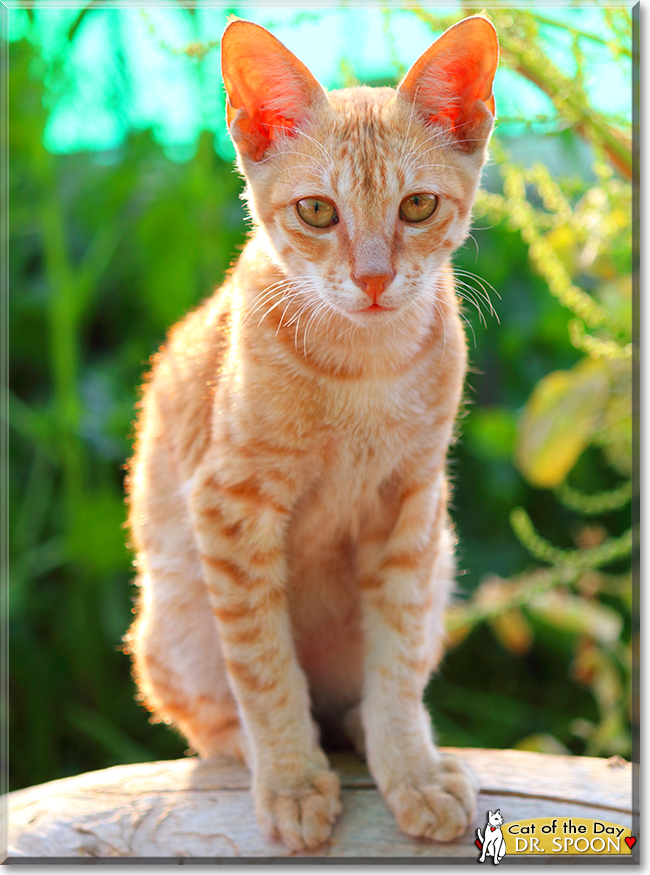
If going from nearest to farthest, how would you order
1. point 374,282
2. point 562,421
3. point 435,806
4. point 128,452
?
point 374,282, point 435,806, point 562,421, point 128,452

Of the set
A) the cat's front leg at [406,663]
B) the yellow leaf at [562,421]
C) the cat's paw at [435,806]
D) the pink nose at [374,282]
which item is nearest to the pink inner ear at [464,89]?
the pink nose at [374,282]

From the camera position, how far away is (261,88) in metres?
0.90

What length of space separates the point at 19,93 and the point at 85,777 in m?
1.47

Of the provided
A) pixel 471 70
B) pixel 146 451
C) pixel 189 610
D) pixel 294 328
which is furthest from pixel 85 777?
pixel 471 70

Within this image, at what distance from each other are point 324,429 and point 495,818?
20.0 inches

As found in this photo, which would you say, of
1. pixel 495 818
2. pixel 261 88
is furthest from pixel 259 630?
pixel 261 88

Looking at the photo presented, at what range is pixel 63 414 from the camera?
1874 mm

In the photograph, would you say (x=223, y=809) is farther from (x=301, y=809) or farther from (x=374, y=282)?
(x=374, y=282)

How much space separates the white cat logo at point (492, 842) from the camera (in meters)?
0.89

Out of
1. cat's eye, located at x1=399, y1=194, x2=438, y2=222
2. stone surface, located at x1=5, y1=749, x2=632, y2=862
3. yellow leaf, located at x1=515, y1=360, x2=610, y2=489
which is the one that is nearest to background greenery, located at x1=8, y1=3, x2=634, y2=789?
yellow leaf, located at x1=515, y1=360, x2=610, y2=489

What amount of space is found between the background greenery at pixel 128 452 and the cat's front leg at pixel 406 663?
16.9 inches

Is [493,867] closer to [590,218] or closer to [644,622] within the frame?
[644,622]

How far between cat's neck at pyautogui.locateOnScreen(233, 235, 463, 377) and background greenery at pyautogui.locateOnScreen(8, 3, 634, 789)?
0.57m

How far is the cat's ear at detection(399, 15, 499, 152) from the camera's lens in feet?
2.79
